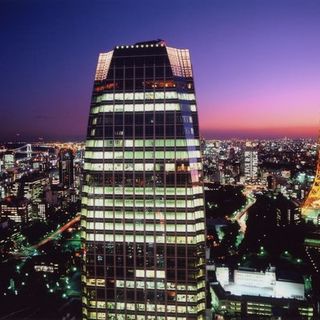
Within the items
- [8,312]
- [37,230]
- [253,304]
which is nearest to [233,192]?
[37,230]

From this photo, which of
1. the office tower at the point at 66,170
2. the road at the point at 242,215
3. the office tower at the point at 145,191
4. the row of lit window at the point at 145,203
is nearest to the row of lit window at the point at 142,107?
the office tower at the point at 145,191

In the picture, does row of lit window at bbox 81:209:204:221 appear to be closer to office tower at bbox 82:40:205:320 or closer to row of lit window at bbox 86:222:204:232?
office tower at bbox 82:40:205:320

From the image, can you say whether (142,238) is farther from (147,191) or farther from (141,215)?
(147,191)

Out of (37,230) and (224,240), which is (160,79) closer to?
(224,240)

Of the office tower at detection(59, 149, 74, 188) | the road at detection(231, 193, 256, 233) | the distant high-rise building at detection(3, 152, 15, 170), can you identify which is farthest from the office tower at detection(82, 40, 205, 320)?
the distant high-rise building at detection(3, 152, 15, 170)

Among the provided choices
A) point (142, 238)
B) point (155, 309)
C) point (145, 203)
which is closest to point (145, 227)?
point (142, 238)
